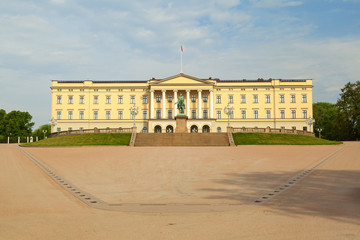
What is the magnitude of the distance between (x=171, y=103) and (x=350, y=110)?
47061 millimetres

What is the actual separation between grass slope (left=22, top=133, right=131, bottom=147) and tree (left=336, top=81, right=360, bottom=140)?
60164mm

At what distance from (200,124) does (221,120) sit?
8169 mm

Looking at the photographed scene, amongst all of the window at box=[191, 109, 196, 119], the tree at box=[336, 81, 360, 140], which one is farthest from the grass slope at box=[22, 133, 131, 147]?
the tree at box=[336, 81, 360, 140]

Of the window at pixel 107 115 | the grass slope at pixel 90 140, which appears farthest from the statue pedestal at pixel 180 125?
the window at pixel 107 115

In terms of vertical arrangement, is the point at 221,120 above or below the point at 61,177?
above

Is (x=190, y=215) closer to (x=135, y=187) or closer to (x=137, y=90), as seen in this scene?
(x=135, y=187)

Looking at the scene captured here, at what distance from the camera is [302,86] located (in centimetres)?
9288

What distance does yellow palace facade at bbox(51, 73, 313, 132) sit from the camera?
3622 inches

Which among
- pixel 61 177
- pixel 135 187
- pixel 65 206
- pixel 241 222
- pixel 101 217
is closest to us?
pixel 241 222

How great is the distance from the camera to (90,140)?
5525cm

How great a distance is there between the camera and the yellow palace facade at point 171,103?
92000 mm

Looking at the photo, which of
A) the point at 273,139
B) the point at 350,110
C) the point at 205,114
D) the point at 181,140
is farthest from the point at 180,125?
the point at 350,110

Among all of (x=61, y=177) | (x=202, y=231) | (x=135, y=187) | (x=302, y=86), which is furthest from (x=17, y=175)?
(x=302, y=86)

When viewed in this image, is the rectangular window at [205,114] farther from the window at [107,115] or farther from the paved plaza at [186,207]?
the paved plaza at [186,207]
